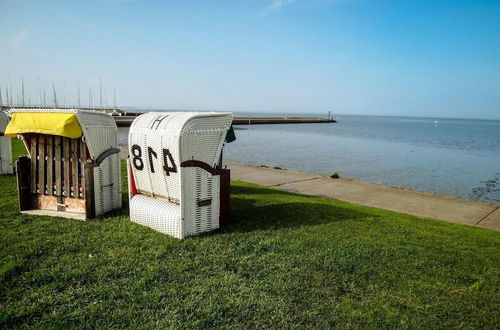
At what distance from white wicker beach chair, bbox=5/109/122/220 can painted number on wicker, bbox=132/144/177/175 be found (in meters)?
0.76

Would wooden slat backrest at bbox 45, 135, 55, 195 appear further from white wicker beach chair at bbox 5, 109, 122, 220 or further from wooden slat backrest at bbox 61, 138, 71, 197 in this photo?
wooden slat backrest at bbox 61, 138, 71, 197

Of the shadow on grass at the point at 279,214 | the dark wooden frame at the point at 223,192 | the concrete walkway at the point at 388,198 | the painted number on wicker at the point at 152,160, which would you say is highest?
the painted number on wicker at the point at 152,160

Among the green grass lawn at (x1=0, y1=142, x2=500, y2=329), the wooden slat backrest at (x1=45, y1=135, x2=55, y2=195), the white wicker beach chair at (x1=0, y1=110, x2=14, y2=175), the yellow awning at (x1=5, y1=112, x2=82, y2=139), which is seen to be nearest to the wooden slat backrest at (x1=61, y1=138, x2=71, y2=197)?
the wooden slat backrest at (x1=45, y1=135, x2=55, y2=195)

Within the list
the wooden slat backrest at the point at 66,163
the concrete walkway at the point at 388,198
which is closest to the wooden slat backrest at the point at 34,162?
the wooden slat backrest at the point at 66,163

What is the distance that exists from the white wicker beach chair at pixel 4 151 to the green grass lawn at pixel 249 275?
458 cm

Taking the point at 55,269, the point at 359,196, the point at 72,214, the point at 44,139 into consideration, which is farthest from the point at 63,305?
the point at 359,196

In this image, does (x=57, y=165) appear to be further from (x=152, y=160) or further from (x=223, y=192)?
(x=223, y=192)

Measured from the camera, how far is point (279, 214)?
22.5 feet

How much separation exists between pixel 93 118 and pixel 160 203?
196 cm

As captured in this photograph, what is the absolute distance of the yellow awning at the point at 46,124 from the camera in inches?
223

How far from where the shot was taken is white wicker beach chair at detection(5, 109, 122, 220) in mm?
6047

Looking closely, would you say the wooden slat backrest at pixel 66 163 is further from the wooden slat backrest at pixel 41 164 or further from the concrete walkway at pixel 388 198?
the concrete walkway at pixel 388 198

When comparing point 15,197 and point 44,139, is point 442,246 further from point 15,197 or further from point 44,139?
point 15,197

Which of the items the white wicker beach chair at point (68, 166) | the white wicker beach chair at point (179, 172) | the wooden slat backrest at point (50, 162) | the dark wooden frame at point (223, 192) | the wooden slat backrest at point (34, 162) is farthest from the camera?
the wooden slat backrest at point (34, 162)
